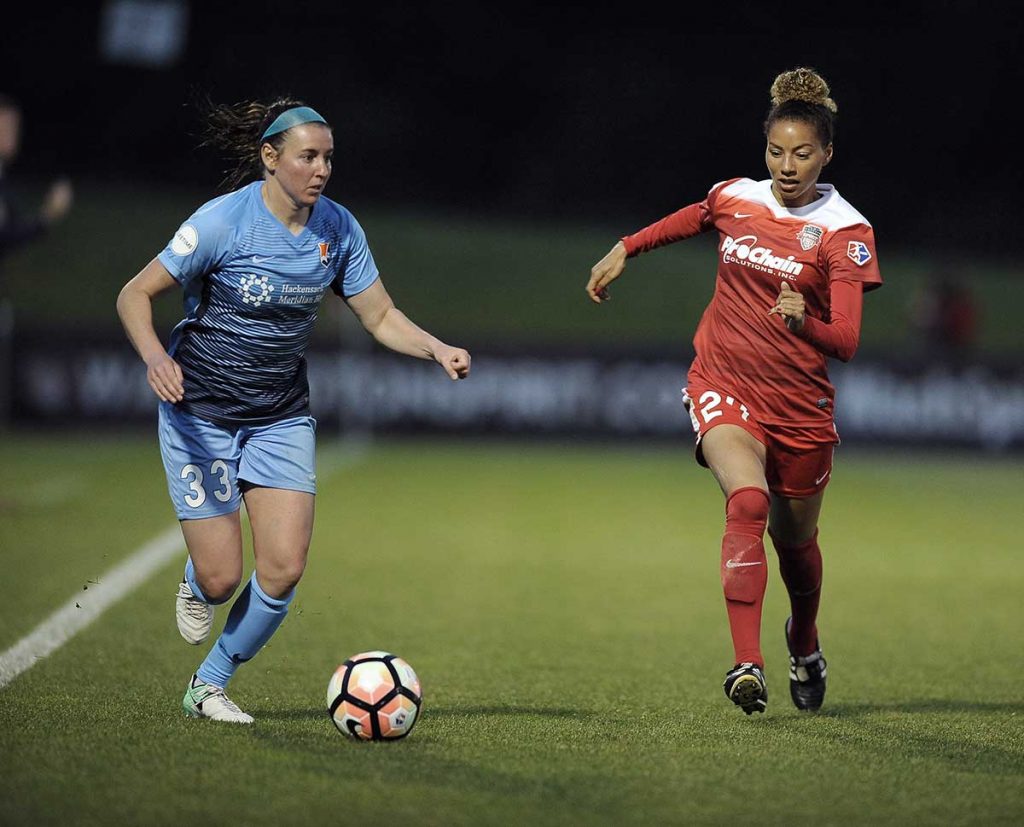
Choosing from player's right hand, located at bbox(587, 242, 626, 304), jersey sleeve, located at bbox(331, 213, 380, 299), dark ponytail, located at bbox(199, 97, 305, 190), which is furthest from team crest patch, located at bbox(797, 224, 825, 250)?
dark ponytail, located at bbox(199, 97, 305, 190)

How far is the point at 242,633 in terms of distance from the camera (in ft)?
19.2

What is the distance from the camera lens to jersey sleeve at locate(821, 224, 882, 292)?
5.94 meters

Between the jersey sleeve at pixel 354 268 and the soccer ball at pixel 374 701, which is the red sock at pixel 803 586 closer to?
the soccer ball at pixel 374 701

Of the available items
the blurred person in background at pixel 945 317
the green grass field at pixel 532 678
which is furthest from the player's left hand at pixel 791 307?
the blurred person in background at pixel 945 317

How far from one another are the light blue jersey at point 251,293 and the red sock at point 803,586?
2.07 metres

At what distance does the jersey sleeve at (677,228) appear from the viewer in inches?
256

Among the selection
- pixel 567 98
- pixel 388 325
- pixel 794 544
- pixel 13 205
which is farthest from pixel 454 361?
pixel 567 98

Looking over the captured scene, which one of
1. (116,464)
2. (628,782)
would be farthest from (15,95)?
(628,782)

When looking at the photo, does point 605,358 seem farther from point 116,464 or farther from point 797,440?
point 797,440

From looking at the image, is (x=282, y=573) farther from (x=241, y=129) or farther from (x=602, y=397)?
(x=602, y=397)

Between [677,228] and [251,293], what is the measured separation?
72.2 inches

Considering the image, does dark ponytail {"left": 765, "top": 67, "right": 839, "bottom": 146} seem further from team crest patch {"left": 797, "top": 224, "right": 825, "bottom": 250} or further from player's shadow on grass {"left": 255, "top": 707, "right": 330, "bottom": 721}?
player's shadow on grass {"left": 255, "top": 707, "right": 330, "bottom": 721}

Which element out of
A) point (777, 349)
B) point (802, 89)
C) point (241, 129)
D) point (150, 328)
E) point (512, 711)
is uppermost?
point (802, 89)

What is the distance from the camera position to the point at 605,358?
21.2 m
